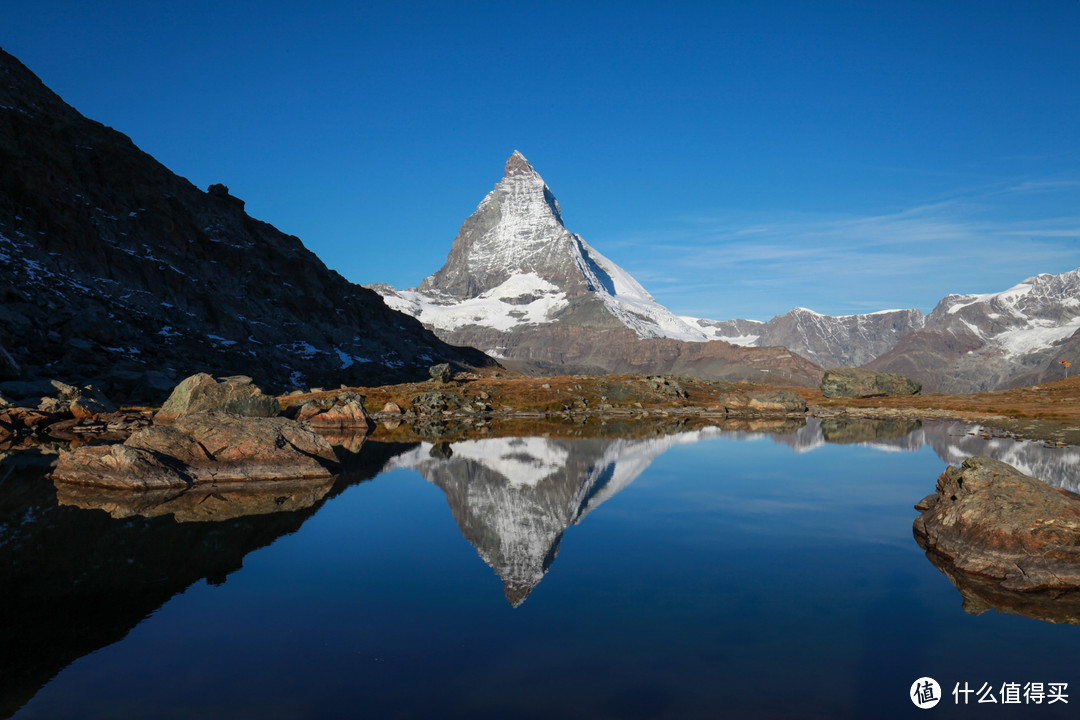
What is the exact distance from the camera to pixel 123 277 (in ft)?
508

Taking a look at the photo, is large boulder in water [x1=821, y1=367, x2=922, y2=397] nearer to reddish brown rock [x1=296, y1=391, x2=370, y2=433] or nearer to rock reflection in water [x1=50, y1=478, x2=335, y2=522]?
reddish brown rock [x1=296, y1=391, x2=370, y2=433]

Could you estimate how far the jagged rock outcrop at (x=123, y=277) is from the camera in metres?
113

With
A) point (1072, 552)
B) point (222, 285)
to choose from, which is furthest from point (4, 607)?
point (222, 285)

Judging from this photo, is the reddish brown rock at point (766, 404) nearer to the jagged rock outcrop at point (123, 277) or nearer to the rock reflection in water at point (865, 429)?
the rock reflection in water at point (865, 429)

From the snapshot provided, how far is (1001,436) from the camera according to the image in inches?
2542

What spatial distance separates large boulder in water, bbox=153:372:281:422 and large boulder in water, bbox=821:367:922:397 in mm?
99742

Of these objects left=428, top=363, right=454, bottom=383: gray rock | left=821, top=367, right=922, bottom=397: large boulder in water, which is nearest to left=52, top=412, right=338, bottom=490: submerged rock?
left=428, top=363, right=454, bottom=383: gray rock

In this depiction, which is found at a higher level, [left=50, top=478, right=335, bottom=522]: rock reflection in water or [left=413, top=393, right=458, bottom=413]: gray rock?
[left=413, top=393, right=458, bottom=413]: gray rock

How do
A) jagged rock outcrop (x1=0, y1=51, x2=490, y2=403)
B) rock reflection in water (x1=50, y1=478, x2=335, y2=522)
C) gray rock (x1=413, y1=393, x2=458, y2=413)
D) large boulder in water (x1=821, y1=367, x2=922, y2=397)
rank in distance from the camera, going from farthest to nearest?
large boulder in water (x1=821, y1=367, x2=922, y2=397) → jagged rock outcrop (x1=0, y1=51, x2=490, y2=403) → gray rock (x1=413, y1=393, x2=458, y2=413) → rock reflection in water (x1=50, y1=478, x2=335, y2=522)

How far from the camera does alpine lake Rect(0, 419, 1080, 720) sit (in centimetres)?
1342

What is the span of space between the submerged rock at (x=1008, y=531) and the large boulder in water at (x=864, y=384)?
107 m

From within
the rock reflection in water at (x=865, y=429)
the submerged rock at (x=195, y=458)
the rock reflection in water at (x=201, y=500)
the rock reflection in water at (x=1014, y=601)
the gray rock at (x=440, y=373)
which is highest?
the gray rock at (x=440, y=373)

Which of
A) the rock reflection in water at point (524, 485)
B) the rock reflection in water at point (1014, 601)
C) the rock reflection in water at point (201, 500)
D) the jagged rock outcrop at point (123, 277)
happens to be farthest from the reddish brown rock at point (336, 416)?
the rock reflection in water at point (1014, 601)

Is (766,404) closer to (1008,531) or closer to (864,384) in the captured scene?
(864,384)
